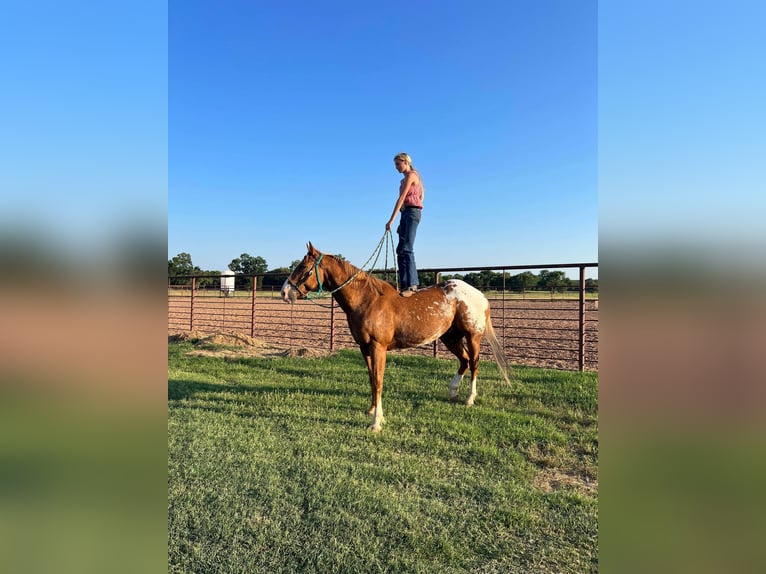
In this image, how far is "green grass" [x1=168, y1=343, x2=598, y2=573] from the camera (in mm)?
2314

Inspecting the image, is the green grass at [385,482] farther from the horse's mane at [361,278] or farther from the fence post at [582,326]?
the horse's mane at [361,278]

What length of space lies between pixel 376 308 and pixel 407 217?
1201mm

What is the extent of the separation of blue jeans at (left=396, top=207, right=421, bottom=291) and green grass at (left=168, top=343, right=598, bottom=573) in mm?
1614

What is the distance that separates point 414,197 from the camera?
16.4 ft

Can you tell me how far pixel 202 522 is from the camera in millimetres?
2598

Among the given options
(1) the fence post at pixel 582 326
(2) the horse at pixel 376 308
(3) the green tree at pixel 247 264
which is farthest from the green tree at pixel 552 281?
(3) the green tree at pixel 247 264

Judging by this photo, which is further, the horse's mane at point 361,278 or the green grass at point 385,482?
the horse's mane at point 361,278

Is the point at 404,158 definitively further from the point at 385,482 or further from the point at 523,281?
the point at 523,281

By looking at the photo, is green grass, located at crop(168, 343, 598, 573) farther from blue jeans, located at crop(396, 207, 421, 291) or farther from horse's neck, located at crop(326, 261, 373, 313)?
blue jeans, located at crop(396, 207, 421, 291)

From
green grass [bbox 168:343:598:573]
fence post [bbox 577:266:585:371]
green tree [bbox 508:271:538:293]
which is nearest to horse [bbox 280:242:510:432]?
green grass [bbox 168:343:598:573]

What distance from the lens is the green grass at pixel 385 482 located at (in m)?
2.31
